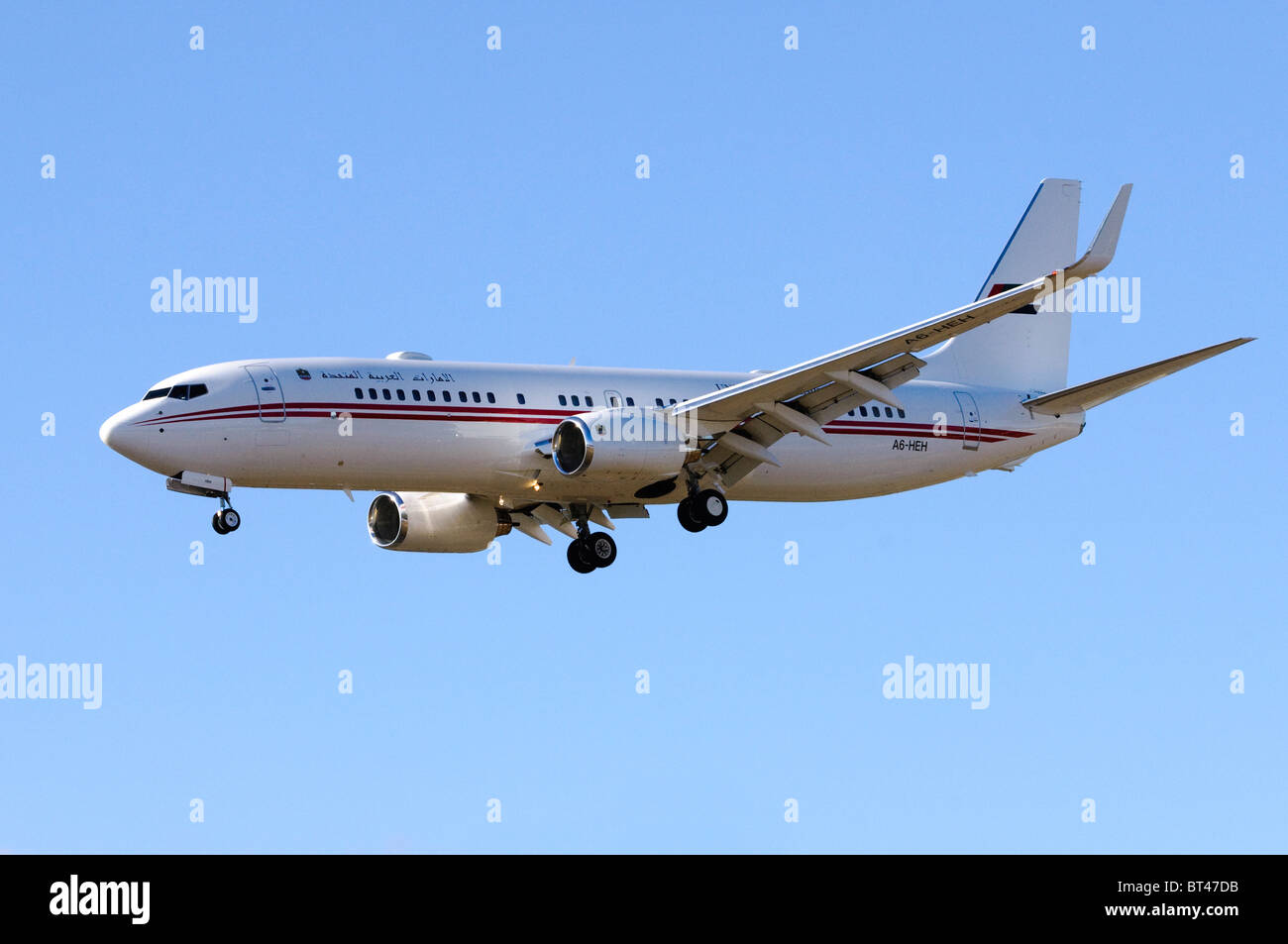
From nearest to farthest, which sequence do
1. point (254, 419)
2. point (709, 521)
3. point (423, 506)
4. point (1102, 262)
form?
point (1102, 262) < point (254, 419) < point (709, 521) < point (423, 506)

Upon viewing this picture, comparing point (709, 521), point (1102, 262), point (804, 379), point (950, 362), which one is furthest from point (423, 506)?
point (1102, 262)

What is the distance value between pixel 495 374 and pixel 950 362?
15.8 m

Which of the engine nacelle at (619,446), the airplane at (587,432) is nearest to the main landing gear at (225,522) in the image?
the airplane at (587,432)

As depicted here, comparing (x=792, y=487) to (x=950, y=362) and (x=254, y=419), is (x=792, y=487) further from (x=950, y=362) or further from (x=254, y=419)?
(x=254, y=419)

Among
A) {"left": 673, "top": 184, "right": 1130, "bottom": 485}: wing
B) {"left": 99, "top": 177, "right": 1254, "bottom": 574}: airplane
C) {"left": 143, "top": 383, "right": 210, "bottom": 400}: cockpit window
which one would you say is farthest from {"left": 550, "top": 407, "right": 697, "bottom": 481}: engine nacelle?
{"left": 143, "top": 383, "right": 210, "bottom": 400}: cockpit window

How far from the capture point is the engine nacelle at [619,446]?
49.3m

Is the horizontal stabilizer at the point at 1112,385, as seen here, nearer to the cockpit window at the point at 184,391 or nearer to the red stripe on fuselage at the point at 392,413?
the red stripe on fuselage at the point at 392,413

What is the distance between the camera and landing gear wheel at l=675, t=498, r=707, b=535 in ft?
171

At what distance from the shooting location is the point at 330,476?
160ft

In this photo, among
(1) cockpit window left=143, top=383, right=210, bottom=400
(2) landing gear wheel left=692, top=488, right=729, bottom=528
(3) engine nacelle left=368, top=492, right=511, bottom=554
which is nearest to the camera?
(1) cockpit window left=143, top=383, right=210, bottom=400

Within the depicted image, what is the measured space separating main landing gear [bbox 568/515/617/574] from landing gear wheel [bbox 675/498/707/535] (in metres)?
3.23

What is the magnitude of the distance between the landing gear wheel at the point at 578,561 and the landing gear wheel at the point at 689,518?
11.8 feet

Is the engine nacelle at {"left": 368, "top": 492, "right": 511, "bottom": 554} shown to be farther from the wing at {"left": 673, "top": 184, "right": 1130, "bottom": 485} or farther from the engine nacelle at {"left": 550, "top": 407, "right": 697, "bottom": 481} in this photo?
the wing at {"left": 673, "top": 184, "right": 1130, "bottom": 485}
